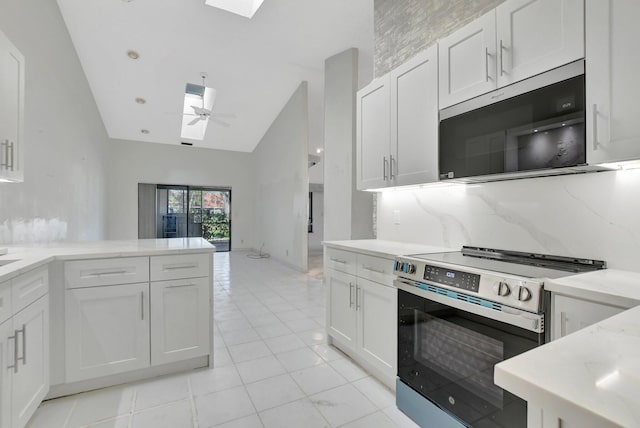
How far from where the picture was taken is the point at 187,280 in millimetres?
2230

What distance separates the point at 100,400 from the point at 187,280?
882 millimetres

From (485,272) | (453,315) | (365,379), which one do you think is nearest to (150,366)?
(365,379)

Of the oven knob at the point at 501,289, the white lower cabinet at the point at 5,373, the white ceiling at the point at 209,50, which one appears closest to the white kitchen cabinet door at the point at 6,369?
the white lower cabinet at the point at 5,373

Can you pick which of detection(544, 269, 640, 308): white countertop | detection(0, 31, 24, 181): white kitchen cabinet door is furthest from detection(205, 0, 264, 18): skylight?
detection(544, 269, 640, 308): white countertop

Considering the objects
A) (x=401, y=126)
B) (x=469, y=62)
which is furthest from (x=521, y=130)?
(x=401, y=126)

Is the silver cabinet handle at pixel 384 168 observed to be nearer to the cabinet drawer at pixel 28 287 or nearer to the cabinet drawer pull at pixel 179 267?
the cabinet drawer pull at pixel 179 267

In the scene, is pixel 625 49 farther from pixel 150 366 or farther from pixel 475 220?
pixel 150 366

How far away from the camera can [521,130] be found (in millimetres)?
1509

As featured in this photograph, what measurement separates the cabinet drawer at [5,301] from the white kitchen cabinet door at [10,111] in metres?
0.76

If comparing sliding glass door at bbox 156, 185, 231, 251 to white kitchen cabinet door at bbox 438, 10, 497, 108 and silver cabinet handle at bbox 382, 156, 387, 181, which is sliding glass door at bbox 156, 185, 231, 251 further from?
white kitchen cabinet door at bbox 438, 10, 497, 108

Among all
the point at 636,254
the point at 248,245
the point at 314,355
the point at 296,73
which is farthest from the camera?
the point at 248,245

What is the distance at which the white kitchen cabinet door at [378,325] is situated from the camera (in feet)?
6.30

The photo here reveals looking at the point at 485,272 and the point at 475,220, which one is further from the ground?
the point at 475,220

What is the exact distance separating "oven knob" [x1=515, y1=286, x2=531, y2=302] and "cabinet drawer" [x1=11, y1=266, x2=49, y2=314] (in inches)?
91.2
